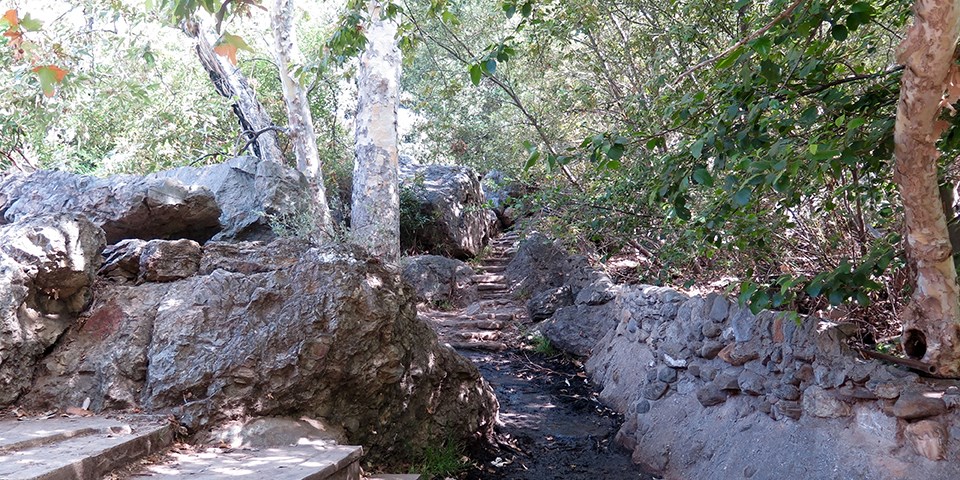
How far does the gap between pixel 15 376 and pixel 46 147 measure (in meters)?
9.04

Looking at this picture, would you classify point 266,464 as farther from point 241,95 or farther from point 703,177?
point 241,95

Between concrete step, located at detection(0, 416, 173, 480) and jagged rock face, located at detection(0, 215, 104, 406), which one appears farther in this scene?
jagged rock face, located at detection(0, 215, 104, 406)

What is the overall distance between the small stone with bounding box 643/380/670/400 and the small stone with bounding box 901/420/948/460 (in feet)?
8.02

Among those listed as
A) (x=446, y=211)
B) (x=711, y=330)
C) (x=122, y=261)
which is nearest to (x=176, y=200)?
(x=122, y=261)

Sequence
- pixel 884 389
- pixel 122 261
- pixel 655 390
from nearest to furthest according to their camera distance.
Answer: pixel 884 389
pixel 122 261
pixel 655 390

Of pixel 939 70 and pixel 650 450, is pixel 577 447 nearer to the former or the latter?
pixel 650 450

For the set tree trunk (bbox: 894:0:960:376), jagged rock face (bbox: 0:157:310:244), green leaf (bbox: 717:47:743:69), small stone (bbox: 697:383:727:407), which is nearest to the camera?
tree trunk (bbox: 894:0:960:376)

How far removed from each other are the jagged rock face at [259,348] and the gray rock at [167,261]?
65 mm

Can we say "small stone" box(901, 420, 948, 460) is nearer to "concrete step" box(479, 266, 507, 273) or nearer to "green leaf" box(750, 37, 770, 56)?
"green leaf" box(750, 37, 770, 56)

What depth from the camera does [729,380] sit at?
4.64 metres

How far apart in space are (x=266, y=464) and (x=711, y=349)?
11.0 feet

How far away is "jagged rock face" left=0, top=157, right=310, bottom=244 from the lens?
587cm

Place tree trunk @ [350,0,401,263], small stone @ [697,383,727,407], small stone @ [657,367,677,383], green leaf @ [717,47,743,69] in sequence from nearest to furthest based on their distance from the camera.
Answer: green leaf @ [717,47,743,69]
small stone @ [697,383,727,407]
small stone @ [657,367,677,383]
tree trunk @ [350,0,401,263]

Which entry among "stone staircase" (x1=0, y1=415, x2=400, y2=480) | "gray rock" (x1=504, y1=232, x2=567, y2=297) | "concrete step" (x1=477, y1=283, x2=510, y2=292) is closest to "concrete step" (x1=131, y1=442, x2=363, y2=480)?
"stone staircase" (x1=0, y1=415, x2=400, y2=480)
